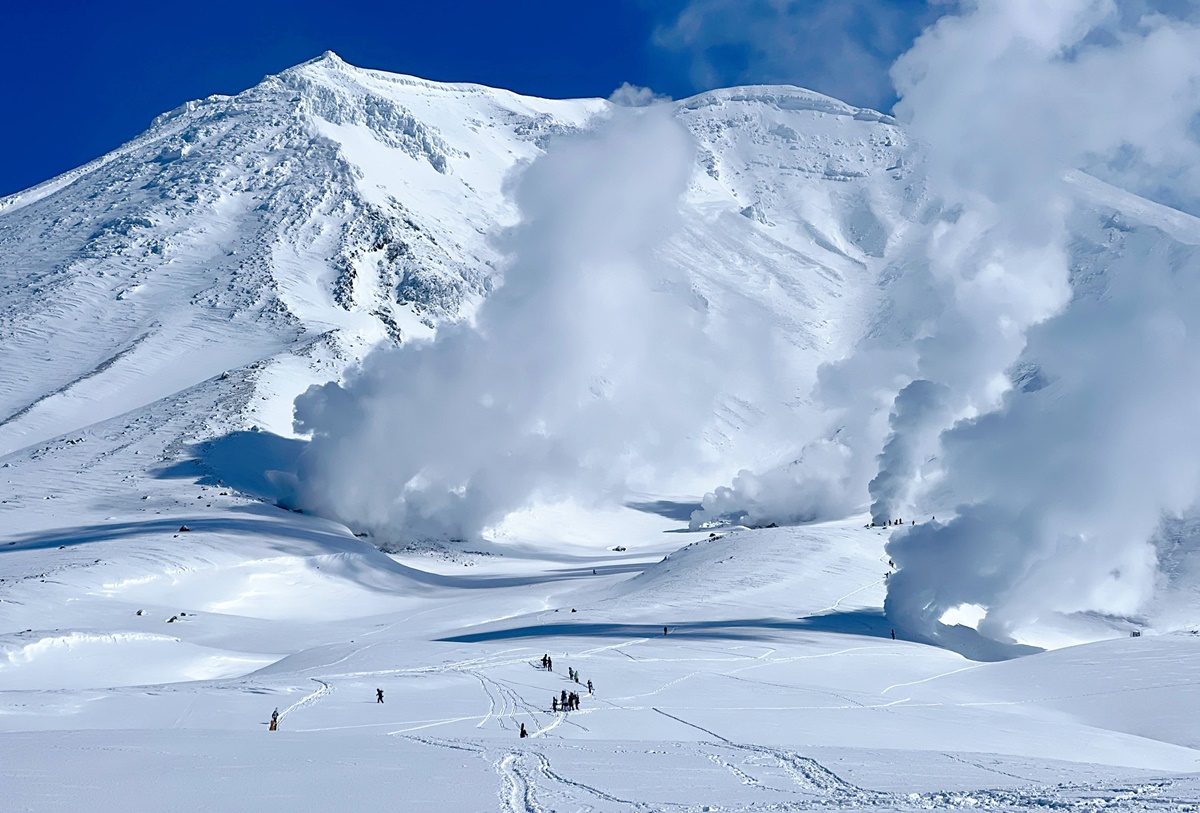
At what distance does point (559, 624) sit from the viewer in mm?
63406

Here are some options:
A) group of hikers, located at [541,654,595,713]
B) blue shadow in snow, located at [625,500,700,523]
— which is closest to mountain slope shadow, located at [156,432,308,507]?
blue shadow in snow, located at [625,500,700,523]

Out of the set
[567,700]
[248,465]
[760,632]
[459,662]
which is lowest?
[567,700]

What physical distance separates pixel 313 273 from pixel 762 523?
318ft

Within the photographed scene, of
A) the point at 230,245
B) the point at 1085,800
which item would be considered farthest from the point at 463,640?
the point at 230,245

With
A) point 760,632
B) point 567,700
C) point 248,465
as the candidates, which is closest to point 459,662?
point 567,700

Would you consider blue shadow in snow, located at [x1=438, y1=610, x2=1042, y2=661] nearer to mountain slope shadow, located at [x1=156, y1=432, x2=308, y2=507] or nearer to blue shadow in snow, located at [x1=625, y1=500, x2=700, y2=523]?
mountain slope shadow, located at [x1=156, y1=432, x2=308, y2=507]

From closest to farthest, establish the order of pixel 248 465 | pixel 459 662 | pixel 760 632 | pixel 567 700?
1. pixel 567 700
2. pixel 459 662
3. pixel 760 632
4. pixel 248 465

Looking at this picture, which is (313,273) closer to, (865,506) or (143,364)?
(143,364)

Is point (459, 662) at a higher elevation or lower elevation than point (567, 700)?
higher

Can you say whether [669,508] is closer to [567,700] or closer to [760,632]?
[760,632]

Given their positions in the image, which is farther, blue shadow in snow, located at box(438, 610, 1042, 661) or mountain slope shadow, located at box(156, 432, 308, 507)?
mountain slope shadow, located at box(156, 432, 308, 507)

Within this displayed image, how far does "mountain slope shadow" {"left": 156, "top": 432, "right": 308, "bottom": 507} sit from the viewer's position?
10756cm

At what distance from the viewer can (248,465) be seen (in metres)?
112

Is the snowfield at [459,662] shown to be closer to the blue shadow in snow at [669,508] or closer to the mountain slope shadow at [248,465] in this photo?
the mountain slope shadow at [248,465]
